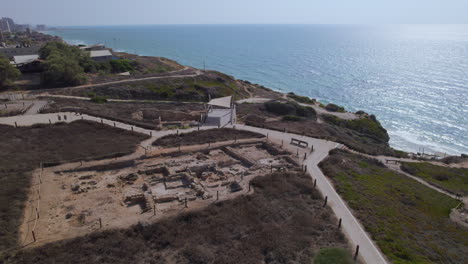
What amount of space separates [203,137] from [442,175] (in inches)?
1084

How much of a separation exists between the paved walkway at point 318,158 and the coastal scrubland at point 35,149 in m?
2.11

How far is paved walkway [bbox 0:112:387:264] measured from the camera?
17188 millimetres

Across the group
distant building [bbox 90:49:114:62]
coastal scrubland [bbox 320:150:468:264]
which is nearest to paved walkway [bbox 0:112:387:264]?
coastal scrubland [bbox 320:150:468:264]

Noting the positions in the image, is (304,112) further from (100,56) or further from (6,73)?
(100,56)

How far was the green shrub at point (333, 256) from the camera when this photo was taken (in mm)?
15736

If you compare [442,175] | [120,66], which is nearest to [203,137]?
[442,175]

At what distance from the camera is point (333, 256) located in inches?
635

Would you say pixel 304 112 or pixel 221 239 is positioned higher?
pixel 221 239

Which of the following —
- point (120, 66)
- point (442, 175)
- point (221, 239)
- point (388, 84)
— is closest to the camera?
point (221, 239)

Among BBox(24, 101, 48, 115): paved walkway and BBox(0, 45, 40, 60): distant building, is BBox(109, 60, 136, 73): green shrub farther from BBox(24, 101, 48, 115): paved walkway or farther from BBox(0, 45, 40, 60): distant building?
BBox(24, 101, 48, 115): paved walkway

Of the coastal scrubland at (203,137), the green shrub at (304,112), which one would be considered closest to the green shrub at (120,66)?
the green shrub at (304,112)

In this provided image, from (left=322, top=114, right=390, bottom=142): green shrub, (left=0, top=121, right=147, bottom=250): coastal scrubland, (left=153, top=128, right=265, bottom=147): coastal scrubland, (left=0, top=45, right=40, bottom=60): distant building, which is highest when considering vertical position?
(left=0, top=45, right=40, bottom=60): distant building

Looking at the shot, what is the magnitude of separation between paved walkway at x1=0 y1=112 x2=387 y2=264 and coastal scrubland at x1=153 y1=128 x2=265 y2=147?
149 centimetres

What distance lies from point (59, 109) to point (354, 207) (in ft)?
121
